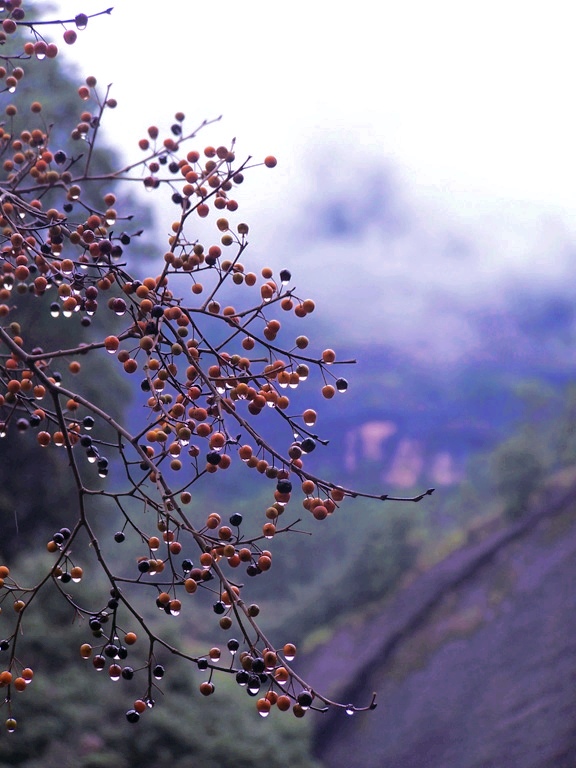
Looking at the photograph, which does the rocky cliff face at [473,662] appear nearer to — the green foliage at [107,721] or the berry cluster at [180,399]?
the green foliage at [107,721]

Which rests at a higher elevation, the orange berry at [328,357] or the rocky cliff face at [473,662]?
the rocky cliff face at [473,662]

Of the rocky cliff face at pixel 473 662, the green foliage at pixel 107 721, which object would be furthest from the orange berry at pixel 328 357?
the rocky cliff face at pixel 473 662

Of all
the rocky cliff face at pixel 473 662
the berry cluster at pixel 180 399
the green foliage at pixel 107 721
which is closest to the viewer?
the berry cluster at pixel 180 399

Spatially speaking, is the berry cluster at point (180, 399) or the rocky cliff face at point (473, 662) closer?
the berry cluster at point (180, 399)

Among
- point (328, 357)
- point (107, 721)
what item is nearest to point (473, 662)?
point (107, 721)

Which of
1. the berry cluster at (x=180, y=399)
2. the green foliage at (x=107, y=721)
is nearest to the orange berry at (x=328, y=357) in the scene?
the berry cluster at (x=180, y=399)

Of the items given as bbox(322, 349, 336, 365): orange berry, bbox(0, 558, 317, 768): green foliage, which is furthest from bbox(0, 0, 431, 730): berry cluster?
bbox(0, 558, 317, 768): green foliage

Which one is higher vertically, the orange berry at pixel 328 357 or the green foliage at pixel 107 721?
the green foliage at pixel 107 721

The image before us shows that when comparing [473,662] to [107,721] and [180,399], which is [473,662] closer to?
[107,721]

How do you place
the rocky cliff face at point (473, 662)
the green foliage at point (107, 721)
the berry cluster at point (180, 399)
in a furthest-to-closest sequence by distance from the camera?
1. the rocky cliff face at point (473, 662)
2. the green foliage at point (107, 721)
3. the berry cluster at point (180, 399)

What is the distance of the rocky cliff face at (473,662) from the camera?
8.65 ft

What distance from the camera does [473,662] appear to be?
322 cm

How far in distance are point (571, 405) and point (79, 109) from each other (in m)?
2.86

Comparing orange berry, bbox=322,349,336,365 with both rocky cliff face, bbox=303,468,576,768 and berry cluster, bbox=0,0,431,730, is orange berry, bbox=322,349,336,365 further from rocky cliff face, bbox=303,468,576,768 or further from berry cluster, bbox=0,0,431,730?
rocky cliff face, bbox=303,468,576,768
